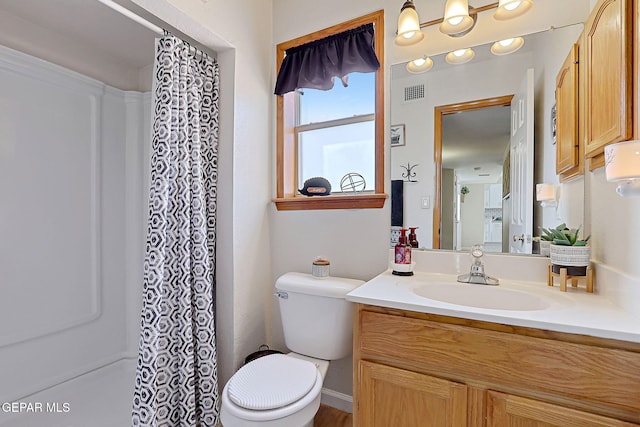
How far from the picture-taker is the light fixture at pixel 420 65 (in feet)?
5.03

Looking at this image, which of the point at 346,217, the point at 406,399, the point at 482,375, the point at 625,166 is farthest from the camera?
the point at 346,217

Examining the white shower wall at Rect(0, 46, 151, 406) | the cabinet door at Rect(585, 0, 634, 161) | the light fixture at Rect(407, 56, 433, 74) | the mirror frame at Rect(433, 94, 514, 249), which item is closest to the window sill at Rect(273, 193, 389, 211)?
the mirror frame at Rect(433, 94, 514, 249)

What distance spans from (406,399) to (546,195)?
1054 millimetres

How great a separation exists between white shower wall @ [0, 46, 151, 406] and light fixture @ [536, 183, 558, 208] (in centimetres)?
259

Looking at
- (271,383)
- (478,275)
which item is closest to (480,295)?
(478,275)

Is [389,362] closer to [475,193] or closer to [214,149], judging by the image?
[475,193]

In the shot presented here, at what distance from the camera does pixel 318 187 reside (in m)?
1.83

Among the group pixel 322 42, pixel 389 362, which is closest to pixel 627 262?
pixel 389 362

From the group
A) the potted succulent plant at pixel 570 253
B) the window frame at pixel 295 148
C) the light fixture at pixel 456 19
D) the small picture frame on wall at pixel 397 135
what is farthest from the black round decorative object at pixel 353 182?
the potted succulent plant at pixel 570 253

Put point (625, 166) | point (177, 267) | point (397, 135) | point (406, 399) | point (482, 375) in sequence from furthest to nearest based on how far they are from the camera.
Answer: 1. point (397, 135)
2. point (177, 267)
3. point (406, 399)
4. point (482, 375)
5. point (625, 166)

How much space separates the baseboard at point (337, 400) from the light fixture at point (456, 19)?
201cm

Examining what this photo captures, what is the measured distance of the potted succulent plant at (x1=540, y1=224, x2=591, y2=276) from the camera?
113 centimetres

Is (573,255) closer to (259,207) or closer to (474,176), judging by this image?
(474,176)

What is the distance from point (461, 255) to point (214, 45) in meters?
1.72
